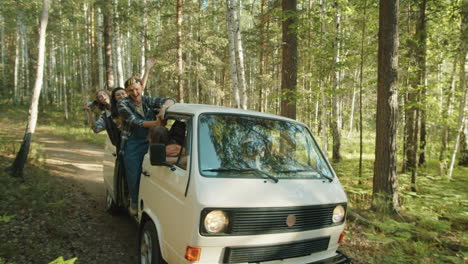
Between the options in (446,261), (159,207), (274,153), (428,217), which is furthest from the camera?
(428,217)

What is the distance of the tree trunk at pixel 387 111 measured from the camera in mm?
6062

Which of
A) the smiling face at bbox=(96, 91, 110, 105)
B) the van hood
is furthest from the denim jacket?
the van hood

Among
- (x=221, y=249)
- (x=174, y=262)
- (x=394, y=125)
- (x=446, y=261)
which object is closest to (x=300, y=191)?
(x=221, y=249)

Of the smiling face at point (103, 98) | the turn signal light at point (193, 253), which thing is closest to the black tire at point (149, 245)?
the turn signal light at point (193, 253)

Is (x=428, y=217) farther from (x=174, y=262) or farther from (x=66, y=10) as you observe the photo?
(x=66, y=10)

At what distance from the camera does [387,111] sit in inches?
243

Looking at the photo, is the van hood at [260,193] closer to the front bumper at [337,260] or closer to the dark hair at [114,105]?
the front bumper at [337,260]

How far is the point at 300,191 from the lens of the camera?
3.00 m

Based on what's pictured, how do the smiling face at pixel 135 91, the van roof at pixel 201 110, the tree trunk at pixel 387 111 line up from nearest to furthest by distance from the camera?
the van roof at pixel 201 110
the smiling face at pixel 135 91
the tree trunk at pixel 387 111

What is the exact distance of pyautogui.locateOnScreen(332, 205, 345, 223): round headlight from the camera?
324 centimetres

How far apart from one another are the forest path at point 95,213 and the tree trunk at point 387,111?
16.5ft

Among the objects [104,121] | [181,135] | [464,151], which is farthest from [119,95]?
[464,151]

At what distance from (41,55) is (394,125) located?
8367mm

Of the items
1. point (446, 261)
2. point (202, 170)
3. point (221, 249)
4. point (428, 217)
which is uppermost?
point (202, 170)
